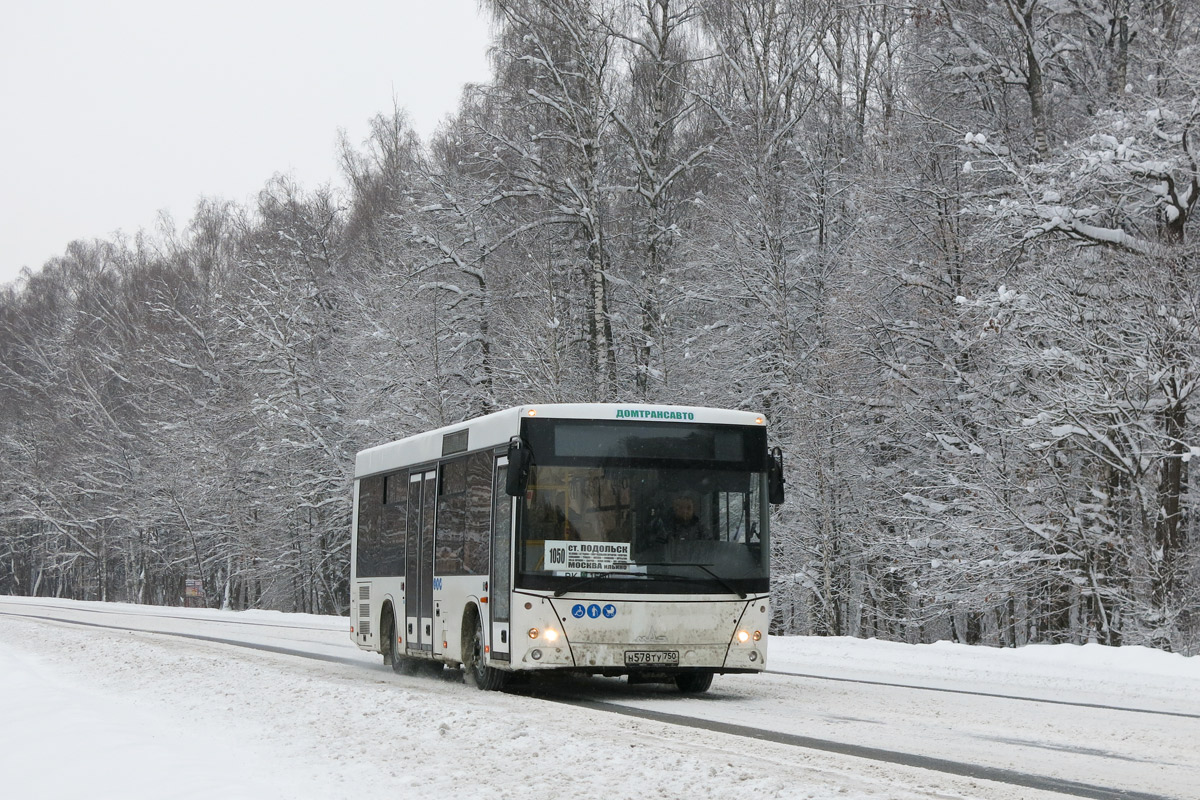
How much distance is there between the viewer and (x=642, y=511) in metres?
14.7

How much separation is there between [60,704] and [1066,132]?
20.7m

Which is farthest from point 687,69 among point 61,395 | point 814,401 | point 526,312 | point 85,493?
point 61,395

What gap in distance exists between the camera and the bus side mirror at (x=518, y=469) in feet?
47.2

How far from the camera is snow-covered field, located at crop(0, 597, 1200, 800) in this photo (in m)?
8.53

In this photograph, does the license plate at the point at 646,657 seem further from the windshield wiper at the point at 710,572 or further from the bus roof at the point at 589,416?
the bus roof at the point at 589,416

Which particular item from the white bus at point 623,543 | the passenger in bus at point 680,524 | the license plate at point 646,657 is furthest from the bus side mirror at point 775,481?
the license plate at point 646,657

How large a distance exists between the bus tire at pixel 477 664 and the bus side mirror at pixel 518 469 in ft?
6.61

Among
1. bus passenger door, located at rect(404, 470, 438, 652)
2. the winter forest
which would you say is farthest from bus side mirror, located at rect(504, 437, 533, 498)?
the winter forest

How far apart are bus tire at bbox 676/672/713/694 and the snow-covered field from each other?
0.15 metres

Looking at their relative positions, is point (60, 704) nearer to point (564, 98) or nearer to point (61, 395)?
point (564, 98)

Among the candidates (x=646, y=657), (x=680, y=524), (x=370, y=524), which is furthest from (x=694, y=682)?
(x=370, y=524)

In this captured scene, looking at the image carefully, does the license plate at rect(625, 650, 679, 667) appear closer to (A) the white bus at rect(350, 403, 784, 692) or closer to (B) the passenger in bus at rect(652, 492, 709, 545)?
(A) the white bus at rect(350, 403, 784, 692)

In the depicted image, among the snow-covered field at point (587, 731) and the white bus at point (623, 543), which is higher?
the white bus at point (623, 543)

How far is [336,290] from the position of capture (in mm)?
52188
